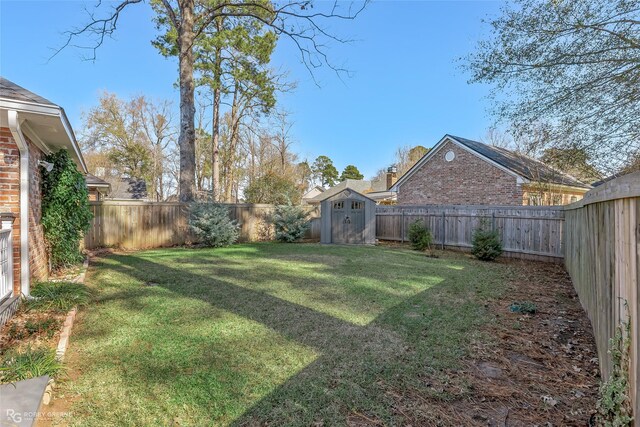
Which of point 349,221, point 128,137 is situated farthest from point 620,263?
point 128,137

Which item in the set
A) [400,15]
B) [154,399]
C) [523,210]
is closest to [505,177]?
[523,210]

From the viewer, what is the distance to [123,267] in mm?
6773

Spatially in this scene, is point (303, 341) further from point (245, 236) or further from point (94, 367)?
point (245, 236)

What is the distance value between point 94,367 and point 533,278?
25.7 feet

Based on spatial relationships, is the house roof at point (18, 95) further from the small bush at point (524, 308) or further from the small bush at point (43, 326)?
the small bush at point (524, 308)

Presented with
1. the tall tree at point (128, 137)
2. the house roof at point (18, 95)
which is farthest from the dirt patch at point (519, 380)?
the tall tree at point (128, 137)

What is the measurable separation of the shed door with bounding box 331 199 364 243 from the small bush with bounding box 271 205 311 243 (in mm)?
1455

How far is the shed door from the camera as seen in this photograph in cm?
1255

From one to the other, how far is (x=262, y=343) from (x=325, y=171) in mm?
48264

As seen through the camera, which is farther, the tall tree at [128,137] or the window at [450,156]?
the tall tree at [128,137]

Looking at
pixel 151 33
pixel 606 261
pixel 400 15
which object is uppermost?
pixel 151 33

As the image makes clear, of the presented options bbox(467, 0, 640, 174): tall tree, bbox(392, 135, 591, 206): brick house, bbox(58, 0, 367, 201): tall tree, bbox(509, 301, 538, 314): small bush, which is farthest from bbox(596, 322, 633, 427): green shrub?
bbox(392, 135, 591, 206): brick house

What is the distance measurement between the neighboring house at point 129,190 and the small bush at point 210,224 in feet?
52.1

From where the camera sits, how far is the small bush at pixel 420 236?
436 inches
